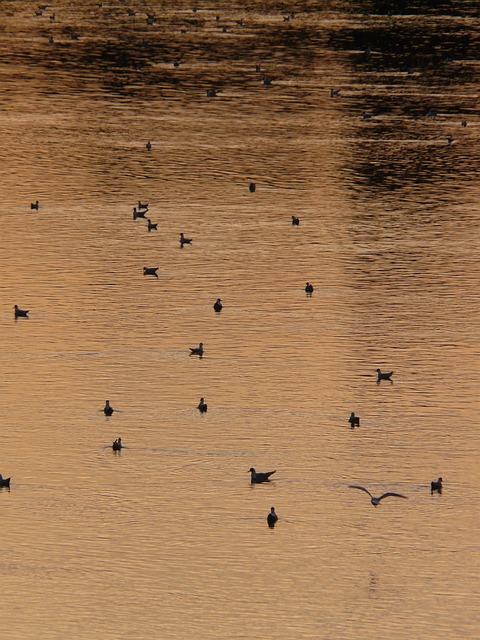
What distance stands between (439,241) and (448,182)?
1590 centimetres

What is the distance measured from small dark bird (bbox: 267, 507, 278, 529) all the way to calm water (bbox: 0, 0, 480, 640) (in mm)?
549

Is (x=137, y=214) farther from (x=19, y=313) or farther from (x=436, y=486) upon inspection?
(x=436, y=486)

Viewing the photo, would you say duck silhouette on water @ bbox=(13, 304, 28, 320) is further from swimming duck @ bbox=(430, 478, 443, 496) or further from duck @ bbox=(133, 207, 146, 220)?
swimming duck @ bbox=(430, 478, 443, 496)

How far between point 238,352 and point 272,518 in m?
20.7

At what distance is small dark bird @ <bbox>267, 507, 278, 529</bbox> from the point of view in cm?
6894

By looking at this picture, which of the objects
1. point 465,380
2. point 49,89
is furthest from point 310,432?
point 49,89

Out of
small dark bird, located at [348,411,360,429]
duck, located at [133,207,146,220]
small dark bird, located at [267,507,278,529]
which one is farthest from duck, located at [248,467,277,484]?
duck, located at [133,207,146,220]

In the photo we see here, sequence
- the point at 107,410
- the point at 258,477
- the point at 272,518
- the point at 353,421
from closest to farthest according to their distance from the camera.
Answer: the point at 272,518 < the point at 258,477 < the point at 353,421 < the point at 107,410

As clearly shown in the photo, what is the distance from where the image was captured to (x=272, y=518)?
68938mm

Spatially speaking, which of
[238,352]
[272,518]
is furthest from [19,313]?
[272,518]

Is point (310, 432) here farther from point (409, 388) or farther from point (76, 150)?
point (76, 150)

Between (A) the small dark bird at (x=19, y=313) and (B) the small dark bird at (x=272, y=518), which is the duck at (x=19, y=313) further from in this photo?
(B) the small dark bird at (x=272, y=518)

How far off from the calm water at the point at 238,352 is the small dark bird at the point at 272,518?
0.55 m

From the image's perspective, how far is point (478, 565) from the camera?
6644cm
